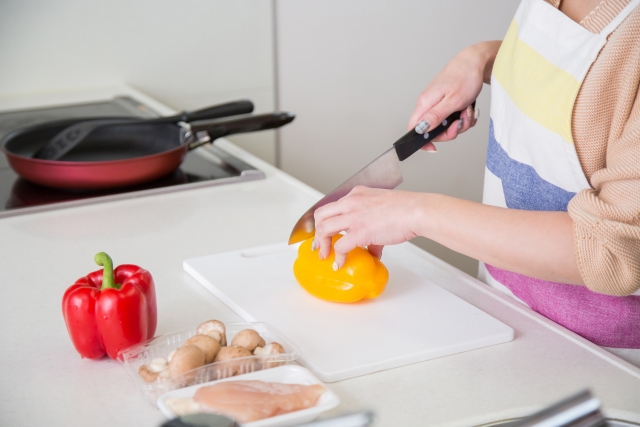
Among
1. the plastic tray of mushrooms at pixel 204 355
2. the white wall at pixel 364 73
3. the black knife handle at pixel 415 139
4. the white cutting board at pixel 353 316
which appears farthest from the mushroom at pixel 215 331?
the white wall at pixel 364 73

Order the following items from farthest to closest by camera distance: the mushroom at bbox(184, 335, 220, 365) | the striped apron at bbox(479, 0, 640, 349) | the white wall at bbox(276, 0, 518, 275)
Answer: the white wall at bbox(276, 0, 518, 275) → the striped apron at bbox(479, 0, 640, 349) → the mushroom at bbox(184, 335, 220, 365)

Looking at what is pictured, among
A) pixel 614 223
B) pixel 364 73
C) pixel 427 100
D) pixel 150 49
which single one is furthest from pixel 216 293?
pixel 364 73

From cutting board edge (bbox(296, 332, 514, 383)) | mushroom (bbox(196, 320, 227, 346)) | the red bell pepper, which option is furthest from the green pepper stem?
cutting board edge (bbox(296, 332, 514, 383))

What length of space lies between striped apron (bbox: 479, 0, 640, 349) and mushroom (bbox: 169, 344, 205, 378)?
0.52 meters

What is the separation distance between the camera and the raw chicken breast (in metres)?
0.68

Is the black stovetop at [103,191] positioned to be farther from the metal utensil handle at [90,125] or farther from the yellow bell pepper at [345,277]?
the yellow bell pepper at [345,277]

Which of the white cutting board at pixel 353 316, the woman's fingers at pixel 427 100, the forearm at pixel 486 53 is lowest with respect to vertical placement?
the white cutting board at pixel 353 316

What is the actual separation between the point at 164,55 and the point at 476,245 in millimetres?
1533

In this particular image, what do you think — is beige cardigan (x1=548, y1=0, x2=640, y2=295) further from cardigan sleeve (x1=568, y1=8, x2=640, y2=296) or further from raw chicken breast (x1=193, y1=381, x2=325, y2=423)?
raw chicken breast (x1=193, y1=381, x2=325, y2=423)

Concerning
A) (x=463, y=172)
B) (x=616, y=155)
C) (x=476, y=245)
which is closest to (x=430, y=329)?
(x=476, y=245)

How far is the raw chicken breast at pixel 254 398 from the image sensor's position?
68 cm

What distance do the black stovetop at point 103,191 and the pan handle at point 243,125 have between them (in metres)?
0.08

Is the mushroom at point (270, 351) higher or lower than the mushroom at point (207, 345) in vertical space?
lower

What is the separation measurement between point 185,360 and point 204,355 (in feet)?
0.10
